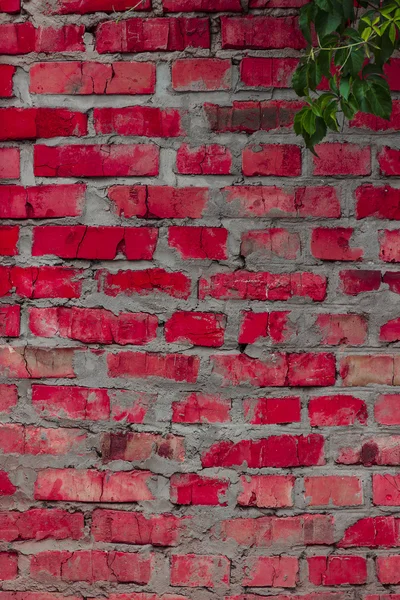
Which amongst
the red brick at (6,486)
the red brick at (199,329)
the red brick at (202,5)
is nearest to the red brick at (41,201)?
the red brick at (199,329)

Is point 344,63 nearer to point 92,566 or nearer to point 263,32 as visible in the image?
point 263,32

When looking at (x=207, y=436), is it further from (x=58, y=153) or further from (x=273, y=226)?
(x=58, y=153)

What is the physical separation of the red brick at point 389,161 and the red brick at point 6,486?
3.46 ft

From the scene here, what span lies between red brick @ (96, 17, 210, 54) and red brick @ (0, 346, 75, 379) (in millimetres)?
675

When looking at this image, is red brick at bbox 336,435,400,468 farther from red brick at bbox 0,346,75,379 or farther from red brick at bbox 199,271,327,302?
red brick at bbox 0,346,75,379

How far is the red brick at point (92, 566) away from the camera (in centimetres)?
136

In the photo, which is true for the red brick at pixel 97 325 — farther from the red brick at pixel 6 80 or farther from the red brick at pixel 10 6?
the red brick at pixel 10 6

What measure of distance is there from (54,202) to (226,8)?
56 cm

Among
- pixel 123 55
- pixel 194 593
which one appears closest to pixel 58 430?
pixel 194 593

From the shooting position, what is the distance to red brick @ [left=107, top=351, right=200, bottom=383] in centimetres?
137

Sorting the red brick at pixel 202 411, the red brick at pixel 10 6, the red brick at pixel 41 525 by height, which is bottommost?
the red brick at pixel 41 525

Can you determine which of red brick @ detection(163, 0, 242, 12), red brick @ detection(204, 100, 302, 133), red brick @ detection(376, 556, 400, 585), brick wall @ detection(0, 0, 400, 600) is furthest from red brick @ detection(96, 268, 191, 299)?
red brick @ detection(376, 556, 400, 585)

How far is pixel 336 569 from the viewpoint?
1358 mm

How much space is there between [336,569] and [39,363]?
0.78m
